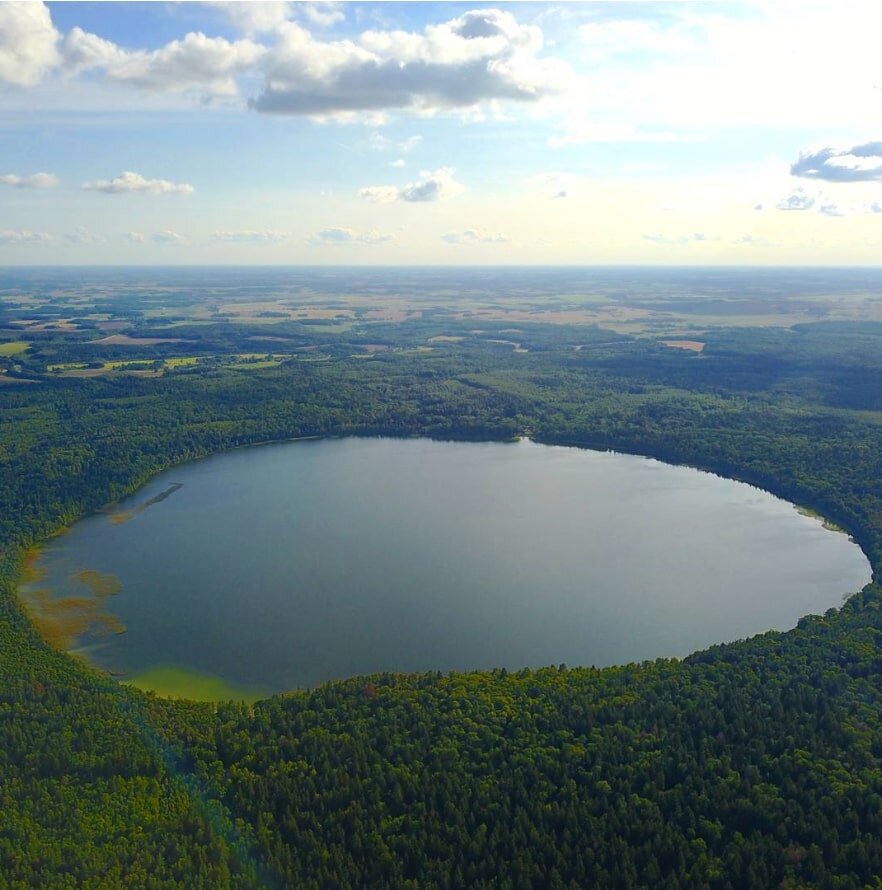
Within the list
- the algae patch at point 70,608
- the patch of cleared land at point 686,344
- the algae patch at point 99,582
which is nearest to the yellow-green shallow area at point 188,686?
→ the algae patch at point 70,608

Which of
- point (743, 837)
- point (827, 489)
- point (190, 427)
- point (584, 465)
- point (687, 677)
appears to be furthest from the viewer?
point (190, 427)

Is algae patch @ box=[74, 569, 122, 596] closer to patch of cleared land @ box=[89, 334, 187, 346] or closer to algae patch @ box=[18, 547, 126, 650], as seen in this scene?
algae patch @ box=[18, 547, 126, 650]

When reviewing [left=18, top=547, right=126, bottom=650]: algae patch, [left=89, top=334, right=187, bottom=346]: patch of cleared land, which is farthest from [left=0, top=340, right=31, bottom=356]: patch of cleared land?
[left=18, top=547, right=126, bottom=650]: algae patch

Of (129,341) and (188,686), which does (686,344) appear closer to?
(129,341)

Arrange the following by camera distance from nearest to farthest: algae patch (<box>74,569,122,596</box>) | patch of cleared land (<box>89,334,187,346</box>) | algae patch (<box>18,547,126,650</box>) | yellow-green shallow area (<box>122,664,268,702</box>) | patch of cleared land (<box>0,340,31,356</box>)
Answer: yellow-green shallow area (<box>122,664,268,702</box>) → algae patch (<box>18,547,126,650</box>) → algae patch (<box>74,569,122,596</box>) → patch of cleared land (<box>0,340,31,356</box>) → patch of cleared land (<box>89,334,187,346</box>)

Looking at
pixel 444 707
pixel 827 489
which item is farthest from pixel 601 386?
pixel 444 707

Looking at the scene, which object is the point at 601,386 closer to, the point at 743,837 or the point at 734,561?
the point at 734,561

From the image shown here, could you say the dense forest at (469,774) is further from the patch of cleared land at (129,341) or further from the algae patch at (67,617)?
the patch of cleared land at (129,341)

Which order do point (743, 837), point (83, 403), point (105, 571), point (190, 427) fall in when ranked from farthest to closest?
point (83, 403), point (190, 427), point (105, 571), point (743, 837)
